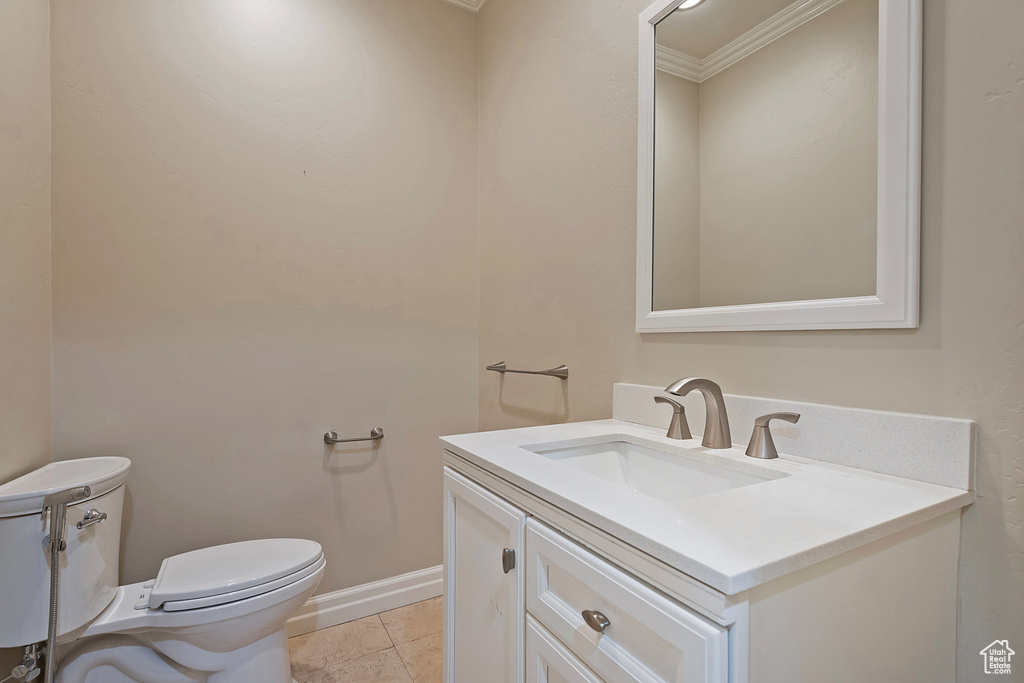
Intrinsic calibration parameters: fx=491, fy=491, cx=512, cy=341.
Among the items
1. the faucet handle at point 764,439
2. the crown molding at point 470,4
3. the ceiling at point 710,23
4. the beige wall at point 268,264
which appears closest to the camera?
the faucet handle at point 764,439

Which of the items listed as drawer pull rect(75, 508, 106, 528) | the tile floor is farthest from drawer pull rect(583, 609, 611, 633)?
drawer pull rect(75, 508, 106, 528)

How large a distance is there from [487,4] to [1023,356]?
7.11 ft

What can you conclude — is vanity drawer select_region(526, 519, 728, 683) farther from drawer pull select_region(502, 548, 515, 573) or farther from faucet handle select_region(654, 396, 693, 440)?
faucet handle select_region(654, 396, 693, 440)

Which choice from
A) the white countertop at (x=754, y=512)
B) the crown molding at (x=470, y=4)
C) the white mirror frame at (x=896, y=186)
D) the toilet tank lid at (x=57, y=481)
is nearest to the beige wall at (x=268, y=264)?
→ the crown molding at (x=470, y=4)

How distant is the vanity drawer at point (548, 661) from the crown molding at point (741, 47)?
4.00ft

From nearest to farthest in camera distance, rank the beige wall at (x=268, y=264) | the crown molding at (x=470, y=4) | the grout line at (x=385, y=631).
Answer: the beige wall at (x=268, y=264) → the grout line at (x=385, y=631) → the crown molding at (x=470, y=4)

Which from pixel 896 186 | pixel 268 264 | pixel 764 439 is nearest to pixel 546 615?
pixel 764 439

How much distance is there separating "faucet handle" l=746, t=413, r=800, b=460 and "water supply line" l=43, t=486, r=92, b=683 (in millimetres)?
1537

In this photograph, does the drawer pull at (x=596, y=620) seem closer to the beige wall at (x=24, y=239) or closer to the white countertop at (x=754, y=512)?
the white countertop at (x=754, y=512)

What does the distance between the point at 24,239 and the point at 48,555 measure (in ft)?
2.71

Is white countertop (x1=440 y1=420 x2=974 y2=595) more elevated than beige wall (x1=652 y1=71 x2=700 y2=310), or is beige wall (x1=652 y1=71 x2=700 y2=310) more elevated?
beige wall (x1=652 y1=71 x2=700 y2=310)

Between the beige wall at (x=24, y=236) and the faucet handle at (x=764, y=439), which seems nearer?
the faucet handle at (x=764, y=439)

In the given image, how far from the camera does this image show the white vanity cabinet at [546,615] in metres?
0.56

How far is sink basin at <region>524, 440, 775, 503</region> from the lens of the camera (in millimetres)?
966
